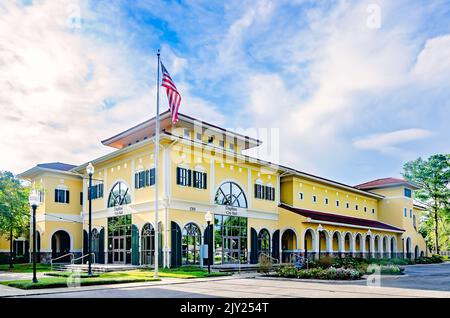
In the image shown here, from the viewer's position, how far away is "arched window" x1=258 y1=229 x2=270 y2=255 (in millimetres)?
34156

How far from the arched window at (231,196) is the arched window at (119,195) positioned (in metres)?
6.38

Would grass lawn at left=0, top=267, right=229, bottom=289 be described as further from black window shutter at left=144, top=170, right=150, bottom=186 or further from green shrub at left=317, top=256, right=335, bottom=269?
green shrub at left=317, top=256, right=335, bottom=269

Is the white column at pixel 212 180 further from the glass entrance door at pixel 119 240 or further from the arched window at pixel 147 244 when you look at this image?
the glass entrance door at pixel 119 240

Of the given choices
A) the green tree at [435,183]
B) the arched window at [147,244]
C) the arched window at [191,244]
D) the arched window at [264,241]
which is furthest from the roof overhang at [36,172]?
the green tree at [435,183]

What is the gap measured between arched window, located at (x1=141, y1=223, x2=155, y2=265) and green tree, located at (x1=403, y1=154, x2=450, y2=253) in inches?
1539

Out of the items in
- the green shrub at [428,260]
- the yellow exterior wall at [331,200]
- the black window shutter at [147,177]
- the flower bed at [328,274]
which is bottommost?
the green shrub at [428,260]

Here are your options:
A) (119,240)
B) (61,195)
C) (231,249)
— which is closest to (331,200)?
(231,249)

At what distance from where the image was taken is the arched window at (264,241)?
34.2m

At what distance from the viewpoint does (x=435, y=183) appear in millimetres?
54469

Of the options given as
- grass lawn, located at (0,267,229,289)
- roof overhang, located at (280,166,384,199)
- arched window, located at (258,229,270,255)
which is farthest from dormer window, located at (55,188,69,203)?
roof overhang, located at (280,166,384,199)

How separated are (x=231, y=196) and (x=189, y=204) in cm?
453
